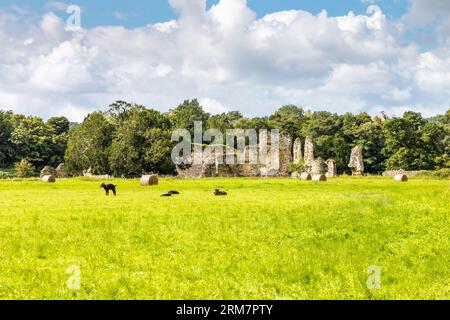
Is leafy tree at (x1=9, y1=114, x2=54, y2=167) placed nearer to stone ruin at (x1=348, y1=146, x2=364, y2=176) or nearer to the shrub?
the shrub

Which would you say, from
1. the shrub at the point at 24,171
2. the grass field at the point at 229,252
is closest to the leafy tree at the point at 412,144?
the shrub at the point at 24,171

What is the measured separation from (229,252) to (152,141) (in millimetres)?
79502

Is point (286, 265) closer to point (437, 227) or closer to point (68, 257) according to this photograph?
point (68, 257)

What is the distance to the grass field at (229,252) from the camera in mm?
12641

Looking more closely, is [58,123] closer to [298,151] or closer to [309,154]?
[298,151]

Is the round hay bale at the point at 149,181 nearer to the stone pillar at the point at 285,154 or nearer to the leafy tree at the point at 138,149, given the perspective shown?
the leafy tree at the point at 138,149

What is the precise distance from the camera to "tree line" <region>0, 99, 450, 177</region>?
92625 mm

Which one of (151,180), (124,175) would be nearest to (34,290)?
(151,180)

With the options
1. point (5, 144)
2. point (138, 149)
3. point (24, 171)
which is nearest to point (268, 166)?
point (138, 149)

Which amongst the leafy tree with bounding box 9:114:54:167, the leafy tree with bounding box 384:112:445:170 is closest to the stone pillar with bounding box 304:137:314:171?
the leafy tree with bounding box 384:112:445:170

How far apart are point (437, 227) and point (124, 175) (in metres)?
78.1

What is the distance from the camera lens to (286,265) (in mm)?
14836

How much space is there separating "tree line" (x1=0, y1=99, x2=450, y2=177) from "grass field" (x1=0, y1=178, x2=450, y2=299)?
68354mm

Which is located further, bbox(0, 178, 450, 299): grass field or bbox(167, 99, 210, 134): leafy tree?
bbox(167, 99, 210, 134): leafy tree
